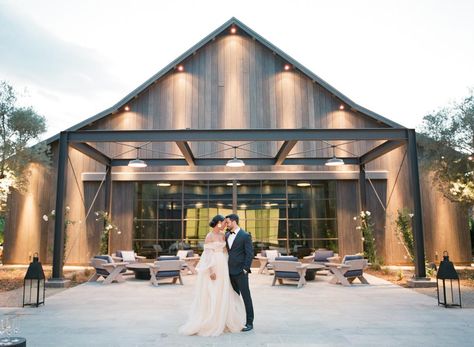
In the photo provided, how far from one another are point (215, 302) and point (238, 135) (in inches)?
230

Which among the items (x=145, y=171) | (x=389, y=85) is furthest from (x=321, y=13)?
(x=389, y=85)

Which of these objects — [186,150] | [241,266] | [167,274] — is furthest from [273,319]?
[186,150]

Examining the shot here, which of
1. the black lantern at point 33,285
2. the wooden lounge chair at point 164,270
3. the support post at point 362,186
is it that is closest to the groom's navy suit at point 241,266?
the black lantern at point 33,285

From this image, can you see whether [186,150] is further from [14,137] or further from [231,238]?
[231,238]

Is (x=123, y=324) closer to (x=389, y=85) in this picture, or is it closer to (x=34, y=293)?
(x=34, y=293)

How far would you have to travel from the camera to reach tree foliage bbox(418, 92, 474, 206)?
1129cm

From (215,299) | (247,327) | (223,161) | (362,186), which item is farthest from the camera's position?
(362,186)

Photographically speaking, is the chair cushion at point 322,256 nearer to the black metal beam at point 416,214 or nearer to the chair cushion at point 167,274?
the black metal beam at point 416,214

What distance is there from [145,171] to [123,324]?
986 centimetres

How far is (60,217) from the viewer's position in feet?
33.4

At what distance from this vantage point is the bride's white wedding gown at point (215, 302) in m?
5.29

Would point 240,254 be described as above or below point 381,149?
below

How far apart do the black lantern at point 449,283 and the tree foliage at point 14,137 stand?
1147 cm

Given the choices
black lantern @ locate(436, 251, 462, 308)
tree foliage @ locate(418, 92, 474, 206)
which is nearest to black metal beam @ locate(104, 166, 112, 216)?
tree foliage @ locate(418, 92, 474, 206)
